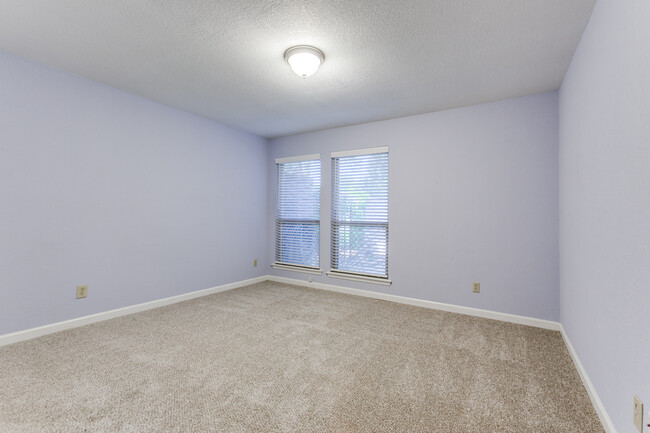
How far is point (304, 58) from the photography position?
232cm

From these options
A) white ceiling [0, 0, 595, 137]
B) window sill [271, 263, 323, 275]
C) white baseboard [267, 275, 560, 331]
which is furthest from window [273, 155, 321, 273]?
white ceiling [0, 0, 595, 137]

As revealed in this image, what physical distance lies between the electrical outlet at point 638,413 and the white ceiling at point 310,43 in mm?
2157

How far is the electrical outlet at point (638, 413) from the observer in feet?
3.71

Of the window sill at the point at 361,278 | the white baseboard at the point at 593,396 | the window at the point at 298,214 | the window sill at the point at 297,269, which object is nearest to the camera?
the white baseboard at the point at 593,396

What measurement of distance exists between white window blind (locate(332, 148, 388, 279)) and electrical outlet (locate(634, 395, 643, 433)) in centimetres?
280

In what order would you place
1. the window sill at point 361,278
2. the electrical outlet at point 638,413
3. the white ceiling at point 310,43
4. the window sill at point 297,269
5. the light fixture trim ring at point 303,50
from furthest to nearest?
the window sill at point 297,269, the window sill at point 361,278, the light fixture trim ring at point 303,50, the white ceiling at point 310,43, the electrical outlet at point 638,413

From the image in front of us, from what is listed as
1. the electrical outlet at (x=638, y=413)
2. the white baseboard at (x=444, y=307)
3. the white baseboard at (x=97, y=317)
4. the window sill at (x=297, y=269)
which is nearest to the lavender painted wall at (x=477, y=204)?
the white baseboard at (x=444, y=307)

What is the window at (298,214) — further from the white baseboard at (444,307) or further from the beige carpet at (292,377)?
the beige carpet at (292,377)

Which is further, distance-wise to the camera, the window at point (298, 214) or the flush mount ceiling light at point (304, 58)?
the window at point (298, 214)

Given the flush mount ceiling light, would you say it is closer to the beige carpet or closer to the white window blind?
the white window blind

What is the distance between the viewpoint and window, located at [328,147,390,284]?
4.02m

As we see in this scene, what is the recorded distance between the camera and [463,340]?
264cm

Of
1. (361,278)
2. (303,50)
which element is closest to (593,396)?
(361,278)

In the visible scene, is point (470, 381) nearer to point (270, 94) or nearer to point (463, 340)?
point (463, 340)
